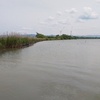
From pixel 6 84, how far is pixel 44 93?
1507mm

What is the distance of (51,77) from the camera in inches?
252

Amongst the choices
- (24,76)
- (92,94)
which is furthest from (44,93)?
(24,76)

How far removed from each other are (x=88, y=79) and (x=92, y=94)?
155 centimetres

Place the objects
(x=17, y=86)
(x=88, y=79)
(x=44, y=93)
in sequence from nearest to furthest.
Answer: (x=44, y=93), (x=17, y=86), (x=88, y=79)

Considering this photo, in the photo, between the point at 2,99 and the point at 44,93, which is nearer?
the point at 2,99

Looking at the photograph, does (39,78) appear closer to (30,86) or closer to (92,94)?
(30,86)

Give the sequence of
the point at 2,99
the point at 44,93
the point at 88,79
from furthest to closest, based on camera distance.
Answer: the point at 88,79
the point at 44,93
the point at 2,99

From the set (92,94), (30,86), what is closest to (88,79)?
(92,94)

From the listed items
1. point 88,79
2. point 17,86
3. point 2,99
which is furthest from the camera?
point 88,79

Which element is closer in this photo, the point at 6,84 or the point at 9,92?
the point at 9,92

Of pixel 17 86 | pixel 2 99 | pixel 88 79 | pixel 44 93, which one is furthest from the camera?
pixel 88 79

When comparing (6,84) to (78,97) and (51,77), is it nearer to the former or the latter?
(51,77)

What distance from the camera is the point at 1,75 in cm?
645

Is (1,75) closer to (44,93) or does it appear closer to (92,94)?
(44,93)
